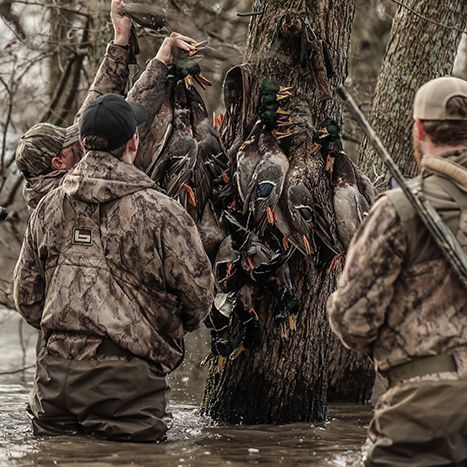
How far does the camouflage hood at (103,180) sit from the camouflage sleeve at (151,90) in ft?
3.29

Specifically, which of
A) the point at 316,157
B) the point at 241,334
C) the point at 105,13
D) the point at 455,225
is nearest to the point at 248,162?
the point at 316,157

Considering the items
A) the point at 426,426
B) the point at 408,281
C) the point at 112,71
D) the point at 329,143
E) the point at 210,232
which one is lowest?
the point at 426,426

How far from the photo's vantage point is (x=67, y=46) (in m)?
15.1

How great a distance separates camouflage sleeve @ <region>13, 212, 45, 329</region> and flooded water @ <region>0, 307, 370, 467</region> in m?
0.78

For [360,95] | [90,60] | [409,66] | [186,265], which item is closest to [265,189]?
[186,265]

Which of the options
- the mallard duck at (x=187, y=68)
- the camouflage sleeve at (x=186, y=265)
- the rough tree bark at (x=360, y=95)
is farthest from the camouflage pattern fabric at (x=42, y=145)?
the rough tree bark at (x=360, y=95)

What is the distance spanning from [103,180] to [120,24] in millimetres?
1628

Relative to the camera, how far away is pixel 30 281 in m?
7.60

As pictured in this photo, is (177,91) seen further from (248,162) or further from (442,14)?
(442,14)

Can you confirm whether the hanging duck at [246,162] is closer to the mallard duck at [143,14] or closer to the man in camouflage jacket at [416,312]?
the mallard duck at [143,14]

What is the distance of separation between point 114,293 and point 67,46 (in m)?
8.26

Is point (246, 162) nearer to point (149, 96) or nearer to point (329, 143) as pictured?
point (329, 143)

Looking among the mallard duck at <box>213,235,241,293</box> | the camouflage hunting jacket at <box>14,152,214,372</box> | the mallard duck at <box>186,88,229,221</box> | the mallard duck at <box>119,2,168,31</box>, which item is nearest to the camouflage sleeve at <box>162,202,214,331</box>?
the camouflage hunting jacket at <box>14,152,214,372</box>

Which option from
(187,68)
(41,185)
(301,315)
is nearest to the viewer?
(41,185)
